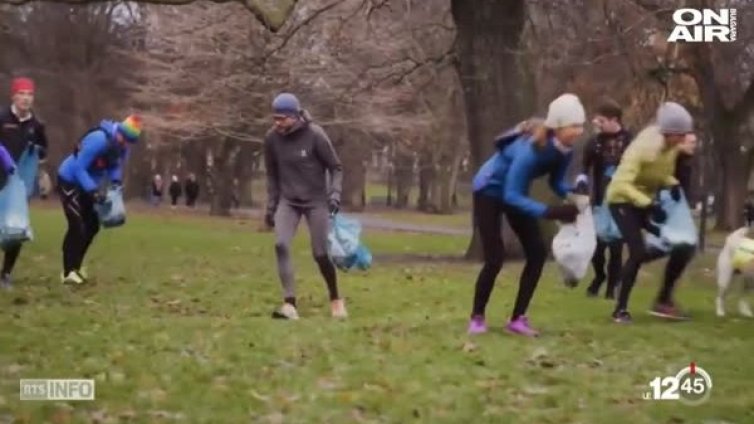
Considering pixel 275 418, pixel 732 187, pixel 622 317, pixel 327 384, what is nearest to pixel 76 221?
pixel 622 317

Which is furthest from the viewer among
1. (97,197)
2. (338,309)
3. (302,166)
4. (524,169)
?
(97,197)

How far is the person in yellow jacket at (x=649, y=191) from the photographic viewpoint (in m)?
6.31

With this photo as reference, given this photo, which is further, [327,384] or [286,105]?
[286,105]

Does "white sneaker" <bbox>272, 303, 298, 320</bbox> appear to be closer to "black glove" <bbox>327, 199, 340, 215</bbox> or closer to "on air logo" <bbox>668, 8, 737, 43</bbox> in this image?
"black glove" <bbox>327, 199, 340, 215</bbox>

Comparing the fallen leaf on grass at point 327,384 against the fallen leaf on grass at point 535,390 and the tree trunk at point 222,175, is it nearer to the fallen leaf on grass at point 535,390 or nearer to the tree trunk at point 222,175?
the fallen leaf on grass at point 535,390

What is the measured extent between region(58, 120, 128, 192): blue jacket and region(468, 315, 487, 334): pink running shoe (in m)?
3.38

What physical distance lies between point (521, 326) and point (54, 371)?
7.83ft

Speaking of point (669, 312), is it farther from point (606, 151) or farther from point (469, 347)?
point (469, 347)

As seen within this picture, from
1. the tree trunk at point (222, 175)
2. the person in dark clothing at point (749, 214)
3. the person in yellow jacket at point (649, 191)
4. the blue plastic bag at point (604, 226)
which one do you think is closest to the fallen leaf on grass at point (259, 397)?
the person in yellow jacket at point (649, 191)

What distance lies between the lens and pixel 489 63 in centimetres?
1301

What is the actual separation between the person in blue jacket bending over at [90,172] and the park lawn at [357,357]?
46 centimetres

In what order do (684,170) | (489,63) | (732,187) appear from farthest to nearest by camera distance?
(732,187)
(489,63)
(684,170)

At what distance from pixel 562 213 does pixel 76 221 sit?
431 centimetres

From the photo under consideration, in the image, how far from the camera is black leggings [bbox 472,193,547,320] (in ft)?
19.6
